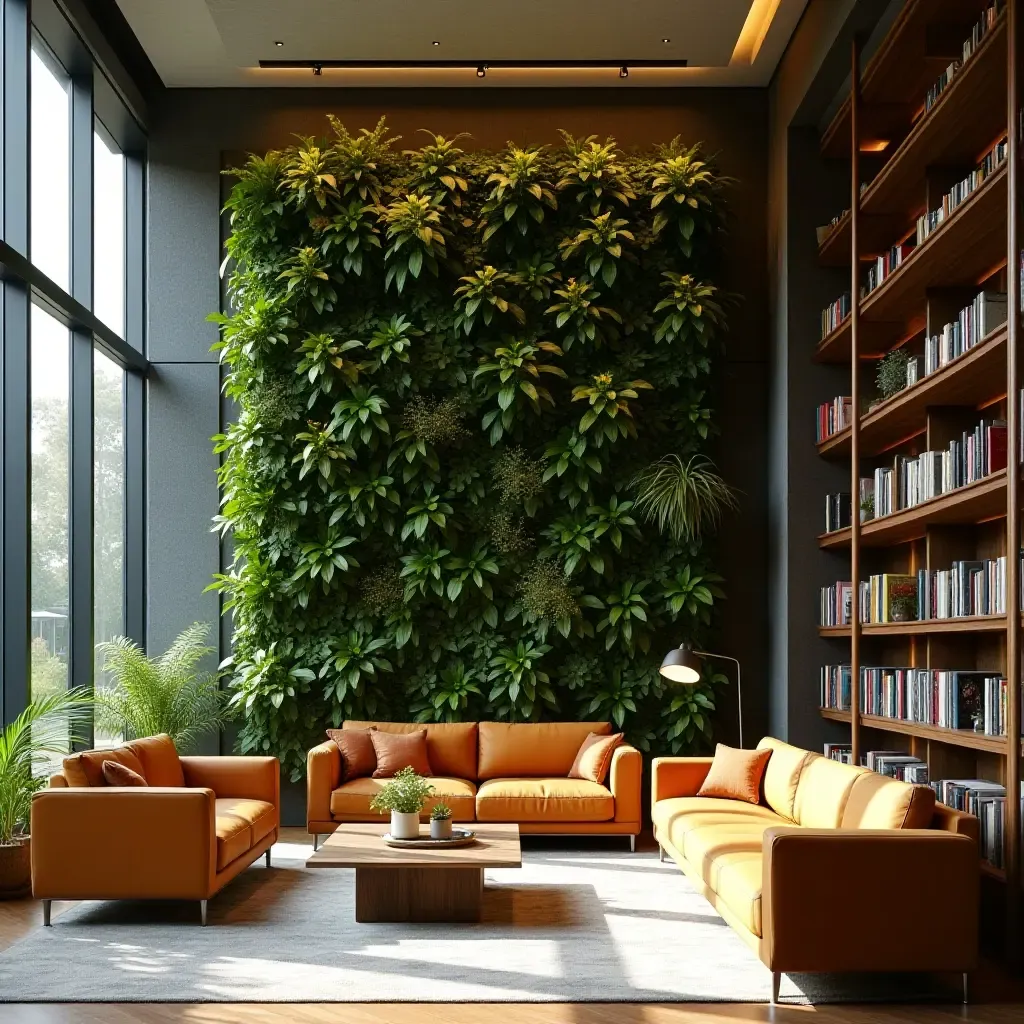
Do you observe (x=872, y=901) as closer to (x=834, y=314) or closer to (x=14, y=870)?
(x=14, y=870)

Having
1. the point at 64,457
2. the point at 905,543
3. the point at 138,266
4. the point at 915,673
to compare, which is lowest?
the point at 915,673

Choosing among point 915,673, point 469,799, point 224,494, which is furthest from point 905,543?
point 224,494

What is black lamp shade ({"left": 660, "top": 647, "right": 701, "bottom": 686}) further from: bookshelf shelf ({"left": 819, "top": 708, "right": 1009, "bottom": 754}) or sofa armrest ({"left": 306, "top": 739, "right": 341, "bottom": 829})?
sofa armrest ({"left": 306, "top": 739, "right": 341, "bottom": 829})

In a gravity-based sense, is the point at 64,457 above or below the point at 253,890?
above

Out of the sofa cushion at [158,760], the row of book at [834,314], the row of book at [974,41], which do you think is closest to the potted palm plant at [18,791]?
the sofa cushion at [158,760]

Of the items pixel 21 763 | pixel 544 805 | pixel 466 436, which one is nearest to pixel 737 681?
pixel 544 805

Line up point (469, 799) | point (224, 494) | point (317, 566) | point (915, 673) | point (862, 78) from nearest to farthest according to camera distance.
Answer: point (915, 673) < point (862, 78) < point (469, 799) < point (317, 566) < point (224, 494)

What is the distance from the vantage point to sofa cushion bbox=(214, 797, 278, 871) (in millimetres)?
5984

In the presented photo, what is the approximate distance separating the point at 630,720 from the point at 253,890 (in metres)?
3.02

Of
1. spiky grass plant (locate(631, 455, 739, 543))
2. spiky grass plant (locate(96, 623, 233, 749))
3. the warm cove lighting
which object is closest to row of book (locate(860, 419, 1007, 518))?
spiky grass plant (locate(631, 455, 739, 543))

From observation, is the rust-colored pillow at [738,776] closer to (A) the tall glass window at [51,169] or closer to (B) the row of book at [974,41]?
(B) the row of book at [974,41]

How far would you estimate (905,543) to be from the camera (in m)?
7.38

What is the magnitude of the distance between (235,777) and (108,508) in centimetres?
234

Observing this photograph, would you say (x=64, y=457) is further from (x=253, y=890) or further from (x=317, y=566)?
(x=253, y=890)
